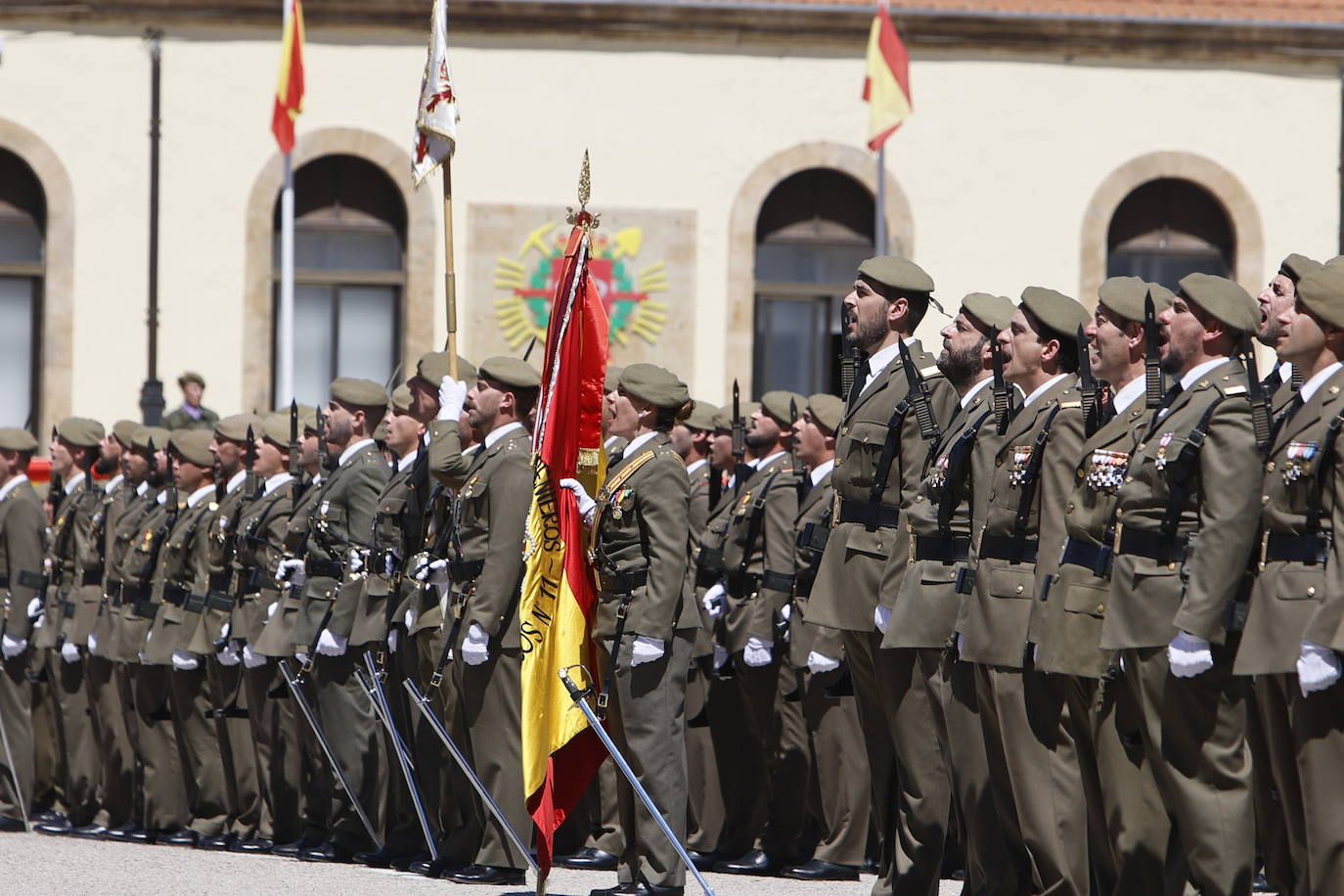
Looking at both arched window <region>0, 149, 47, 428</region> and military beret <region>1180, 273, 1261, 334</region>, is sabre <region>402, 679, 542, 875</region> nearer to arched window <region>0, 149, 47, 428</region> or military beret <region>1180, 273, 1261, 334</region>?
military beret <region>1180, 273, 1261, 334</region>

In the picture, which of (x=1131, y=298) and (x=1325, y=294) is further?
(x=1131, y=298)

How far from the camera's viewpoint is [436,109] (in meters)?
10.8

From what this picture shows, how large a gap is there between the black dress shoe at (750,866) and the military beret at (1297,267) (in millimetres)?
4560

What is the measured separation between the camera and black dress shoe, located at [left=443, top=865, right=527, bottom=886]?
938 cm

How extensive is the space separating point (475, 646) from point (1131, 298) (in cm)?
322

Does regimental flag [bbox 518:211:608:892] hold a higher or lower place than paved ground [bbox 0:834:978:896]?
higher

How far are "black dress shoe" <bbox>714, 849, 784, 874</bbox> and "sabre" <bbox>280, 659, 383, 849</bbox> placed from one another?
1530 mm

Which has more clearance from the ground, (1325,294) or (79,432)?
(1325,294)

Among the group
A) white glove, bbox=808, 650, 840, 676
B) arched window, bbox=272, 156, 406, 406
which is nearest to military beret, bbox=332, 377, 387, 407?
white glove, bbox=808, 650, 840, 676

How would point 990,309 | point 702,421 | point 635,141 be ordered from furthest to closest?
point 635,141 → point 702,421 → point 990,309

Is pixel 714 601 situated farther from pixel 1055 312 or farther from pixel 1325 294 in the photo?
pixel 1325 294

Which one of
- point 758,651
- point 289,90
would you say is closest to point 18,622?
point 758,651

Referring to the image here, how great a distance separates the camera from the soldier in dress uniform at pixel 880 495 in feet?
25.8

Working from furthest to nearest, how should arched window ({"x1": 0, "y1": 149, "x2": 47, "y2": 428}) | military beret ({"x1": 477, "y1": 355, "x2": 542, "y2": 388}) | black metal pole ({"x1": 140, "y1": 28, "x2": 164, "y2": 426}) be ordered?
arched window ({"x1": 0, "y1": 149, "x2": 47, "y2": 428}) < black metal pole ({"x1": 140, "y1": 28, "x2": 164, "y2": 426}) < military beret ({"x1": 477, "y1": 355, "x2": 542, "y2": 388})
